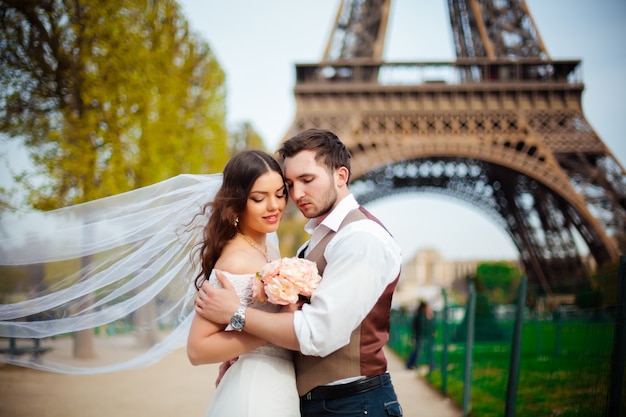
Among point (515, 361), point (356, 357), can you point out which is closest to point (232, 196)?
point (356, 357)

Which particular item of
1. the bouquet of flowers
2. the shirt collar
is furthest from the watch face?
the shirt collar

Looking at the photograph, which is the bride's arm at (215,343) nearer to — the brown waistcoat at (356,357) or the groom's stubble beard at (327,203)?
the brown waistcoat at (356,357)

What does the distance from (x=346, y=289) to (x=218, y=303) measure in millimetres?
565

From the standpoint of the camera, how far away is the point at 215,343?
225cm

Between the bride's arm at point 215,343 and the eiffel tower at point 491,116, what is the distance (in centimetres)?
1565

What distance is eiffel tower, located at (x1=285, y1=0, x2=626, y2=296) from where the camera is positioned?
711 inches

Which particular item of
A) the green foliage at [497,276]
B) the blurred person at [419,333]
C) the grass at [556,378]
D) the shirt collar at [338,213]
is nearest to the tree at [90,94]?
the blurred person at [419,333]

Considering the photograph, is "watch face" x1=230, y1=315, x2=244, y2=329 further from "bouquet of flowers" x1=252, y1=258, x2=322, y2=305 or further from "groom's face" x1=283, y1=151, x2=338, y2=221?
"groom's face" x1=283, y1=151, x2=338, y2=221

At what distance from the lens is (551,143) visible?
18656 mm

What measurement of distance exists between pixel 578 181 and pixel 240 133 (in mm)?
19419

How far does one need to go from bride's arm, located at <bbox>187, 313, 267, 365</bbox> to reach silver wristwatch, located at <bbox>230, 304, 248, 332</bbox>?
79mm

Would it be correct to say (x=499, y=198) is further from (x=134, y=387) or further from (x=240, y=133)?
(x=134, y=387)

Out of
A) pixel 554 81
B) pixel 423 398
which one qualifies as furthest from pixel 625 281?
pixel 554 81

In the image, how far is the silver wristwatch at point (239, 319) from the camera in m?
2.19
